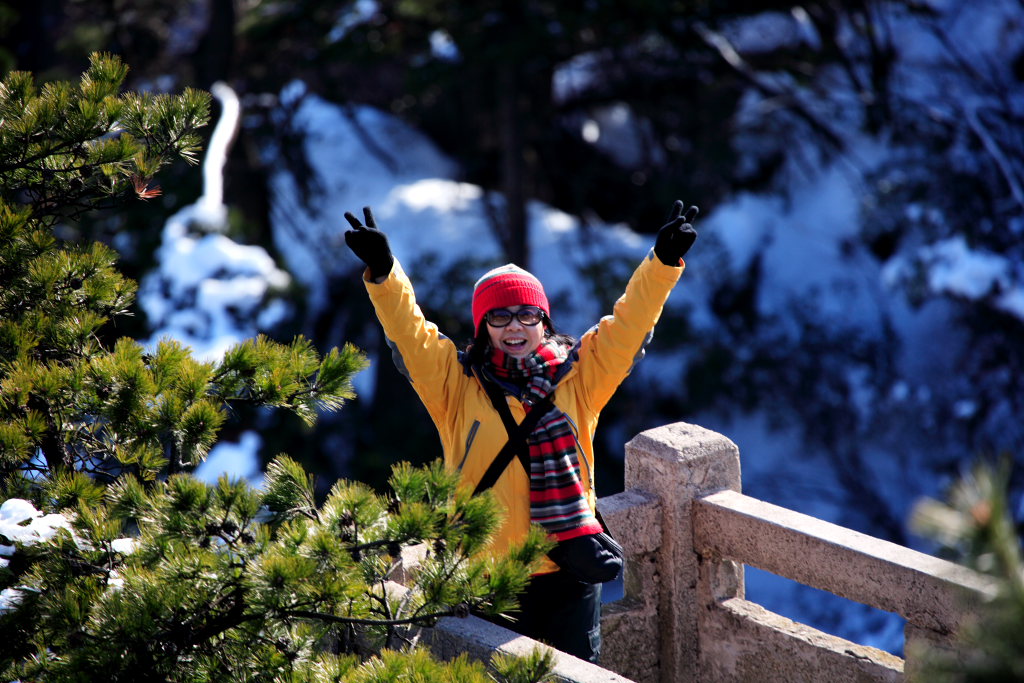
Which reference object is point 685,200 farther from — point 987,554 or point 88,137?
point 987,554

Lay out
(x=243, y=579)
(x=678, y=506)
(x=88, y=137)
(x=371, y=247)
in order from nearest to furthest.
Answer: (x=243, y=579)
(x=88, y=137)
(x=371, y=247)
(x=678, y=506)

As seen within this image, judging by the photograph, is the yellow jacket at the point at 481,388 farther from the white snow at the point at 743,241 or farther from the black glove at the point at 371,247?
the white snow at the point at 743,241

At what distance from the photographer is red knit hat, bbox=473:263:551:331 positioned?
2.83m

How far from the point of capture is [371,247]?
105 inches

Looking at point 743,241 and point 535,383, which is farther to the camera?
point 743,241

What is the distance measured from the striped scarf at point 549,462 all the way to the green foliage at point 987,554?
1578 millimetres

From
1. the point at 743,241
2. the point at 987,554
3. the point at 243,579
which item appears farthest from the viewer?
the point at 743,241

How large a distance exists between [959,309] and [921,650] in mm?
9752

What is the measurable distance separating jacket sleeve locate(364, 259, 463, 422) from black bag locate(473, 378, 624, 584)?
12cm

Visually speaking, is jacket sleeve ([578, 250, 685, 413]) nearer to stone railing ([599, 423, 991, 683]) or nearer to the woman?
the woman

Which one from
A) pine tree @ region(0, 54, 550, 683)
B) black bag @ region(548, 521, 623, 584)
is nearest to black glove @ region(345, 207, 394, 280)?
pine tree @ region(0, 54, 550, 683)

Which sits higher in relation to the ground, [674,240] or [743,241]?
[674,240]

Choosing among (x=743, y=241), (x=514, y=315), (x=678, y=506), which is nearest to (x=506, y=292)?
(x=514, y=315)

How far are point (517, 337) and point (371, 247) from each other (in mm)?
443
